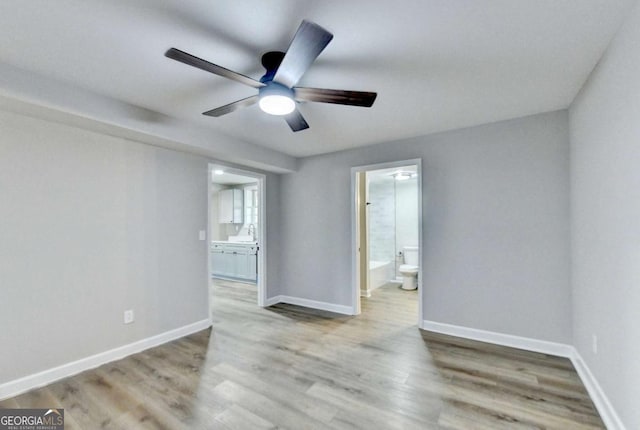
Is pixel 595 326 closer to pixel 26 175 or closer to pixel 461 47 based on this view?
pixel 461 47

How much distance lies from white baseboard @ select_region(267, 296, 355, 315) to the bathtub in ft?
4.17

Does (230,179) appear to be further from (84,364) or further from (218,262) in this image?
(84,364)

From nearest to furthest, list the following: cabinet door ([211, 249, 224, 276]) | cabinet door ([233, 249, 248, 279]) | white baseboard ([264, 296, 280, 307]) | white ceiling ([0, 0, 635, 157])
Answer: white ceiling ([0, 0, 635, 157])
white baseboard ([264, 296, 280, 307])
cabinet door ([233, 249, 248, 279])
cabinet door ([211, 249, 224, 276])

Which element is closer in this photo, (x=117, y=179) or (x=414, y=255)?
(x=117, y=179)

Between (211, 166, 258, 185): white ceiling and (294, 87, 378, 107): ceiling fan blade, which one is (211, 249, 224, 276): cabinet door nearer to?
(211, 166, 258, 185): white ceiling

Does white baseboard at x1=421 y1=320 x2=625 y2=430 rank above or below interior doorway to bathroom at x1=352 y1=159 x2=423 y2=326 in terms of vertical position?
below

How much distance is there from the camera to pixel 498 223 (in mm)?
3139

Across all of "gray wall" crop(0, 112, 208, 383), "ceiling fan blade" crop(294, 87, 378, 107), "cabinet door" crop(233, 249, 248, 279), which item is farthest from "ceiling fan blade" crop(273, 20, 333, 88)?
"cabinet door" crop(233, 249, 248, 279)

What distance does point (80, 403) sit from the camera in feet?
7.04

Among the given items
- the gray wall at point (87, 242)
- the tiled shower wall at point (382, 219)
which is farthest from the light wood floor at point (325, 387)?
the tiled shower wall at point (382, 219)

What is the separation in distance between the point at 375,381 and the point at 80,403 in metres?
2.18

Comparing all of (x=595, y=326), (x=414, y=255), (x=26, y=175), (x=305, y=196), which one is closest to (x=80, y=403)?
(x=26, y=175)

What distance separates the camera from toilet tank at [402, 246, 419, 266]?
6.12 metres

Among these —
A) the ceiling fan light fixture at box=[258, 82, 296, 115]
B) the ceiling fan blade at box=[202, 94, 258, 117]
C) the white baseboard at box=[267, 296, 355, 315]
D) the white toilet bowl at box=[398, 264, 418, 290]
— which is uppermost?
the ceiling fan blade at box=[202, 94, 258, 117]
